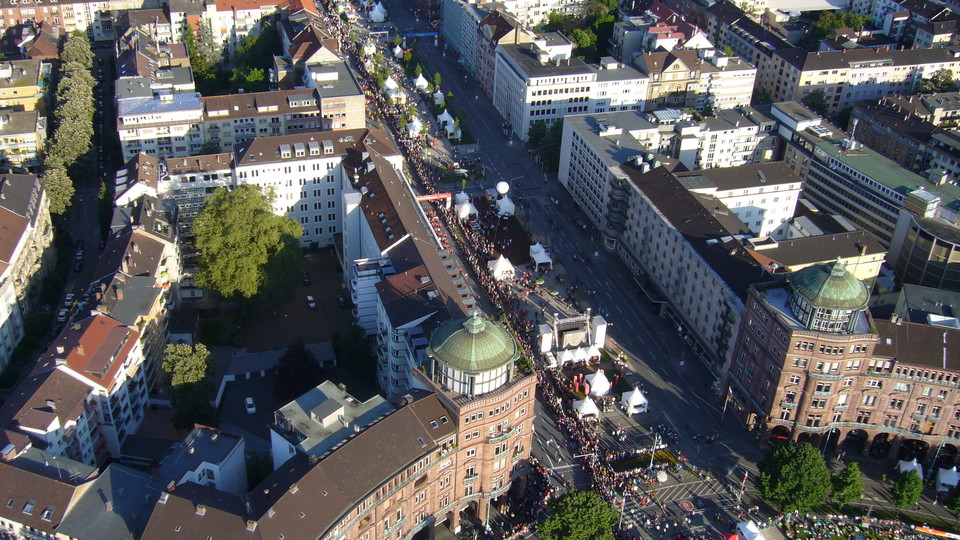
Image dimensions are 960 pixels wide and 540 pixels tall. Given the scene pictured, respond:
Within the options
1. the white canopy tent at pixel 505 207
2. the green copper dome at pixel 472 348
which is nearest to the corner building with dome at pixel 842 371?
the green copper dome at pixel 472 348

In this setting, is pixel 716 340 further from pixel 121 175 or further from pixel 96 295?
pixel 121 175

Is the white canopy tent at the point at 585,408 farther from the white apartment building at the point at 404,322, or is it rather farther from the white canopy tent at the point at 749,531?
the white canopy tent at the point at 749,531

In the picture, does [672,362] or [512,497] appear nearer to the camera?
[512,497]

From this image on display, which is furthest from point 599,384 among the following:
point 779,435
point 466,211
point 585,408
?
point 466,211

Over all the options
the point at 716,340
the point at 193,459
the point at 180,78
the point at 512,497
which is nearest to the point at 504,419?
the point at 512,497

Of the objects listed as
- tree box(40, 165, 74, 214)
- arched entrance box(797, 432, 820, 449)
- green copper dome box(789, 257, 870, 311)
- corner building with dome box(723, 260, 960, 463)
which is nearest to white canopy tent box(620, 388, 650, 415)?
corner building with dome box(723, 260, 960, 463)

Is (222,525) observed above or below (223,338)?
above

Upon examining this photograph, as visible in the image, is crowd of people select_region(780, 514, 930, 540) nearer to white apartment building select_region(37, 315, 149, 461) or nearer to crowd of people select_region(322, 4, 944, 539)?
crowd of people select_region(322, 4, 944, 539)
